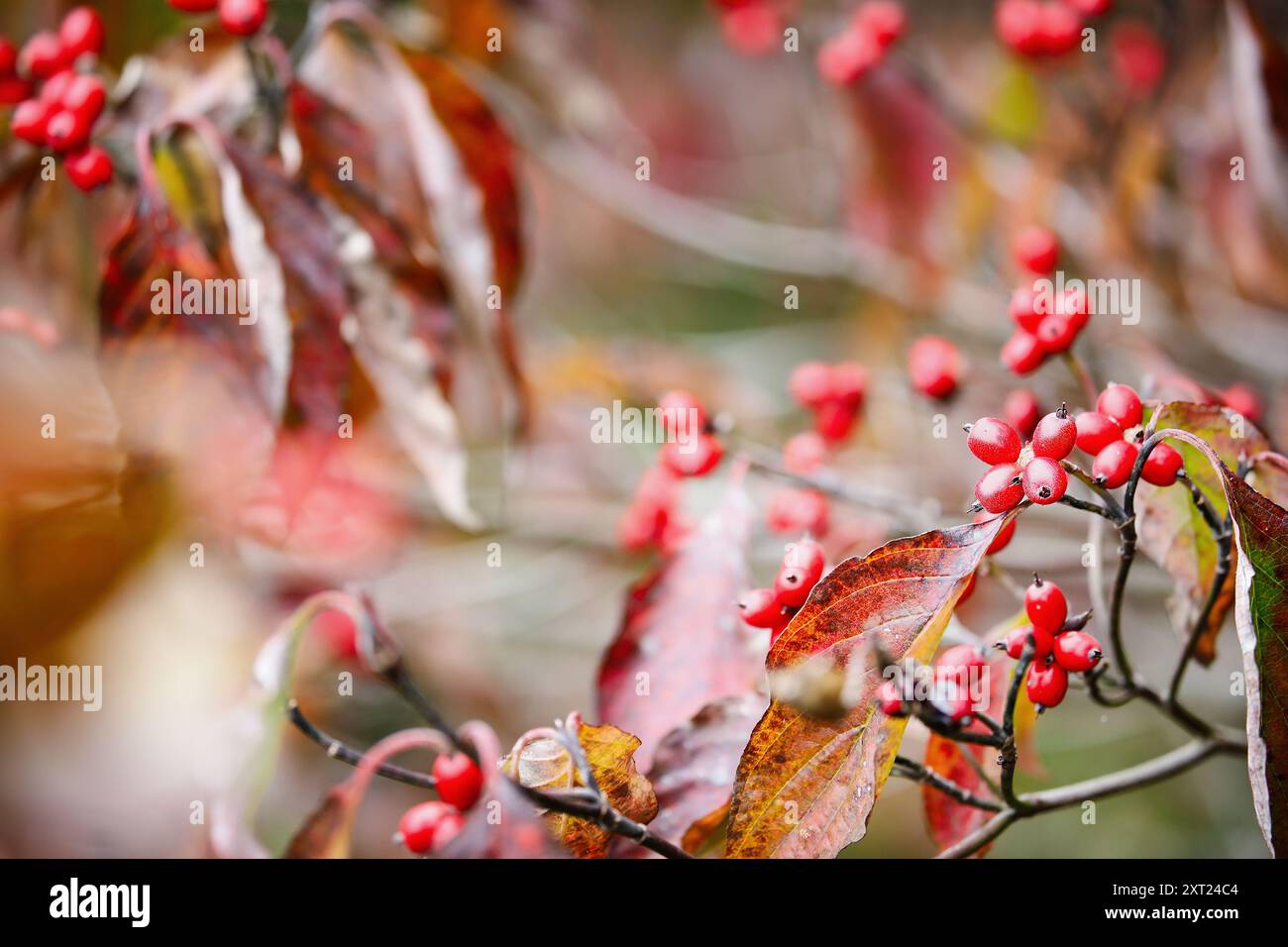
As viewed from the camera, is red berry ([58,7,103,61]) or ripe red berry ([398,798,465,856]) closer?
ripe red berry ([398,798,465,856])

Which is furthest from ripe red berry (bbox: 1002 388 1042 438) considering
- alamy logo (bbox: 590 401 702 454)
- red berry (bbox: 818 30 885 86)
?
red berry (bbox: 818 30 885 86)

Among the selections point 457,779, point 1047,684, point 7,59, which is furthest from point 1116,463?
point 7,59

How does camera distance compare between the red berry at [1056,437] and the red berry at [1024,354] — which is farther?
the red berry at [1024,354]

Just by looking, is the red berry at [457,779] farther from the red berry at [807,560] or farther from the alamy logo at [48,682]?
the alamy logo at [48,682]

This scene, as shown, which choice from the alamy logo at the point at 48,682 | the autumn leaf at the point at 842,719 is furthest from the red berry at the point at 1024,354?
the alamy logo at the point at 48,682

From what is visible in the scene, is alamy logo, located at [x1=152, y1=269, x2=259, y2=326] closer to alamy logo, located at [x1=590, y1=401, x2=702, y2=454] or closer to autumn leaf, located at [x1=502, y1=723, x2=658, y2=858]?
autumn leaf, located at [x1=502, y1=723, x2=658, y2=858]

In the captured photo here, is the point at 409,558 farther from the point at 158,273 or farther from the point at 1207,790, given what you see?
the point at 1207,790
